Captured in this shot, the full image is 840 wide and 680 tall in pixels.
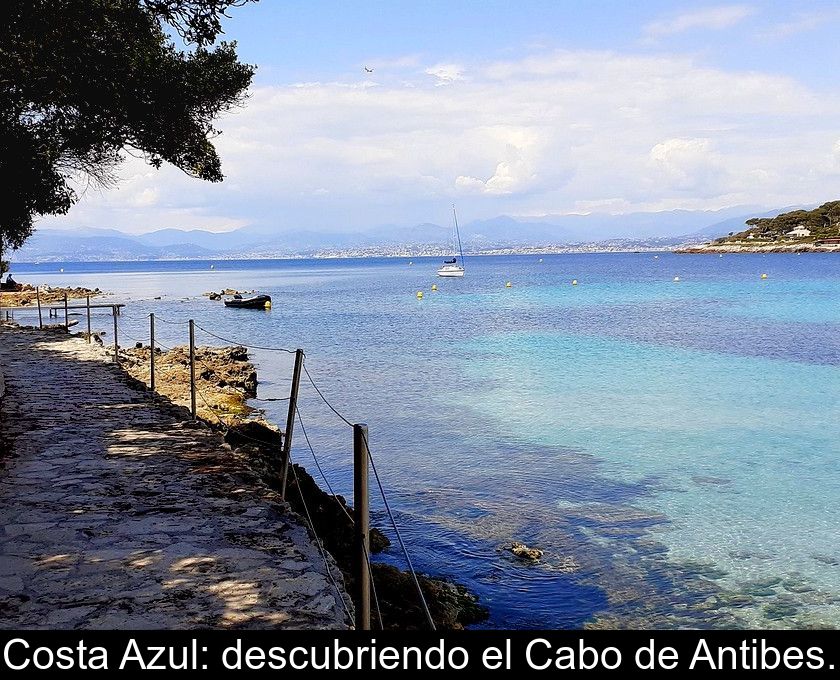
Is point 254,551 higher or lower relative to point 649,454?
higher

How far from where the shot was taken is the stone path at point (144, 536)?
5609mm

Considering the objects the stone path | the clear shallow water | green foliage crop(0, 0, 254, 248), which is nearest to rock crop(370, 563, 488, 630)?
the clear shallow water

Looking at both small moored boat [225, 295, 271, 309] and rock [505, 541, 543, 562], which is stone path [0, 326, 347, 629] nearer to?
rock [505, 541, 543, 562]

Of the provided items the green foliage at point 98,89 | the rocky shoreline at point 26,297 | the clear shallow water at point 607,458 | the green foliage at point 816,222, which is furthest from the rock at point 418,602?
the green foliage at point 816,222

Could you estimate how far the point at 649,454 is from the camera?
55.0ft

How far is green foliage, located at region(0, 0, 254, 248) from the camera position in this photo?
10.1 metres

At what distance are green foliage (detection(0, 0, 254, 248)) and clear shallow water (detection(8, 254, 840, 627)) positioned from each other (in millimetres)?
6954

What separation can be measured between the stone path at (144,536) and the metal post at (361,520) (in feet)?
2.38
